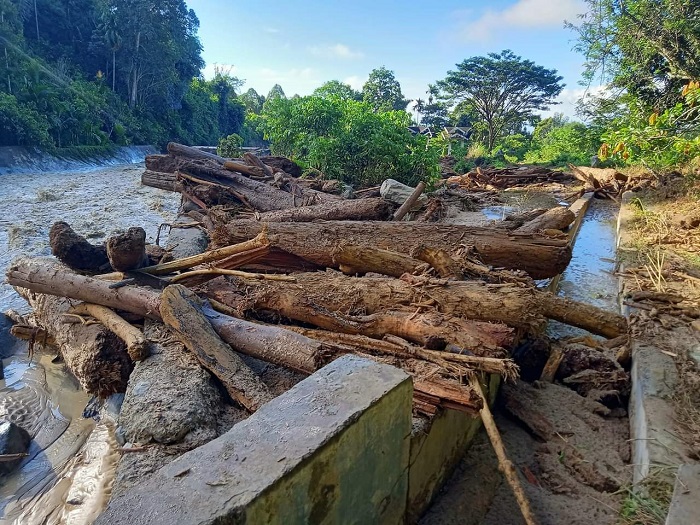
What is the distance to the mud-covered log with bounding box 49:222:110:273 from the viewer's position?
450 cm

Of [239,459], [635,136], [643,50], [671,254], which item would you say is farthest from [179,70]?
[239,459]

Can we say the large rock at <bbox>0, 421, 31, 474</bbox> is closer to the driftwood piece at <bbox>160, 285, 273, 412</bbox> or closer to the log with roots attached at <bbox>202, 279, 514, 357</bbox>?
the driftwood piece at <bbox>160, 285, 273, 412</bbox>

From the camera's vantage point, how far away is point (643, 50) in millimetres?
15703

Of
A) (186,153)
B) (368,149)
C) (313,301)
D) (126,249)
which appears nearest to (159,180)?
(186,153)

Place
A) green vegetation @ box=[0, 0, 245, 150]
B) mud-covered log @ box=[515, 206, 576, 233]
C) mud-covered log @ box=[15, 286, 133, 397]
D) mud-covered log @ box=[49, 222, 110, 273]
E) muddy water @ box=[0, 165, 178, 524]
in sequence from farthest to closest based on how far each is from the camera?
green vegetation @ box=[0, 0, 245, 150]
mud-covered log @ box=[515, 206, 576, 233]
mud-covered log @ box=[49, 222, 110, 273]
mud-covered log @ box=[15, 286, 133, 397]
muddy water @ box=[0, 165, 178, 524]

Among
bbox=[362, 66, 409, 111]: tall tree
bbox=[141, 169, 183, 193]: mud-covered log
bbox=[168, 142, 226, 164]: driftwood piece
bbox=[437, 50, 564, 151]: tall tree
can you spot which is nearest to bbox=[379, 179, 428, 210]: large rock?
bbox=[168, 142, 226, 164]: driftwood piece

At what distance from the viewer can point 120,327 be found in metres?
3.63

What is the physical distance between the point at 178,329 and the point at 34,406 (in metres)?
2.07

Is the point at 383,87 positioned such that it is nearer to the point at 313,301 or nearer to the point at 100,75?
the point at 100,75

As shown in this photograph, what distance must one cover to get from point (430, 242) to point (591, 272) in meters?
3.81

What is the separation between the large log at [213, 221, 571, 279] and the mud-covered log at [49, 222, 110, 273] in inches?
71.6

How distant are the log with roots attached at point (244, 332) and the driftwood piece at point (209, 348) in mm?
137

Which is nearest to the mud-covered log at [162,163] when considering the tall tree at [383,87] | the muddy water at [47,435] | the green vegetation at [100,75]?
the muddy water at [47,435]

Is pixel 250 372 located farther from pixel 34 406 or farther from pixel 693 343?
pixel 693 343
